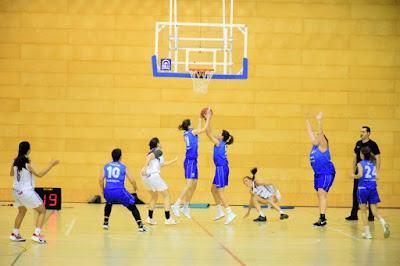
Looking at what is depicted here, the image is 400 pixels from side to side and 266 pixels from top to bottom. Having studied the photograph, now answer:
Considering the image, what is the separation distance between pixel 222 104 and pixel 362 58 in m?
4.08

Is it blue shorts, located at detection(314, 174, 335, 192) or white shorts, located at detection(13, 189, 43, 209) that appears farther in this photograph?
blue shorts, located at detection(314, 174, 335, 192)

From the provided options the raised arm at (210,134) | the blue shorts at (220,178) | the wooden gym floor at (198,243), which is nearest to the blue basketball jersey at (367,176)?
the wooden gym floor at (198,243)

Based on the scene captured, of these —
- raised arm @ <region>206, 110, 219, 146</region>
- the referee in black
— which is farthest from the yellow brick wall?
raised arm @ <region>206, 110, 219, 146</region>

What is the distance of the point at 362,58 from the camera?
20.5 metres

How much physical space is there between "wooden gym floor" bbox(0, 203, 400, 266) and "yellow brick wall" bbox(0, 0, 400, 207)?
4287 millimetres

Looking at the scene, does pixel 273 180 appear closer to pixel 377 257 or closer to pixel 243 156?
pixel 243 156

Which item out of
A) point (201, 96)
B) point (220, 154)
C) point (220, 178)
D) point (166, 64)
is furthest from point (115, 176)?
point (201, 96)

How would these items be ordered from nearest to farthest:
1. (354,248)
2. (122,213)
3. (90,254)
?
(90,254), (354,248), (122,213)

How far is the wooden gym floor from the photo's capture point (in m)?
9.36

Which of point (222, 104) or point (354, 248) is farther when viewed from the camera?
point (222, 104)

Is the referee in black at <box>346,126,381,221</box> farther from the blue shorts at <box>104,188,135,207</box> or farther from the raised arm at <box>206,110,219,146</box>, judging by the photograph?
the blue shorts at <box>104,188,135,207</box>

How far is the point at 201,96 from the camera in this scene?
2006 cm

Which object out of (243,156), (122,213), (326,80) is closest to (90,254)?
(122,213)

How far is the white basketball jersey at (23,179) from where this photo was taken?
10.9m
